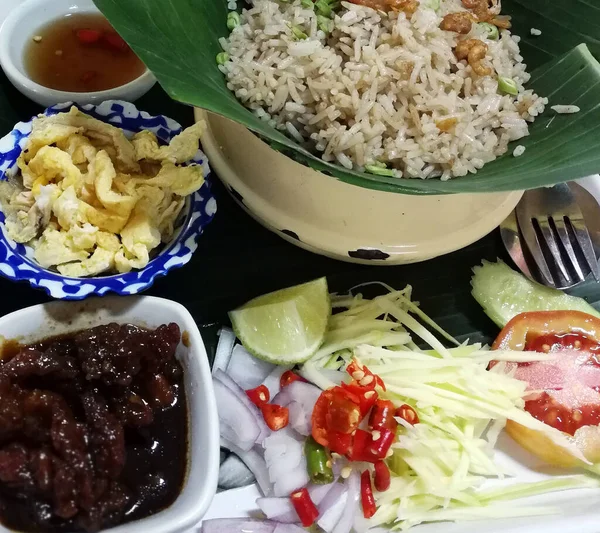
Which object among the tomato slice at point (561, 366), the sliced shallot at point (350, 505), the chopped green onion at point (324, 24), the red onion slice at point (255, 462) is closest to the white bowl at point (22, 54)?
the chopped green onion at point (324, 24)

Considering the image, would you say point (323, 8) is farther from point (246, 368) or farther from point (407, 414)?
point (407, 414)

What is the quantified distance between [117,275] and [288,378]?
649 millimetres

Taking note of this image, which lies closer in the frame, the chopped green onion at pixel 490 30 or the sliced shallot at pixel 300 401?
the sliced shallot at pixel 300 401

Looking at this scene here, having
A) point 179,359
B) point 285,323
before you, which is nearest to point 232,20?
point 285,323

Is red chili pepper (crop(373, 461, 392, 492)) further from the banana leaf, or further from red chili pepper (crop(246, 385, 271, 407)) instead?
the banana leaf

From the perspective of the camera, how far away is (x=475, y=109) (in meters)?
1.96

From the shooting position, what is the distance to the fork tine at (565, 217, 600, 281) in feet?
7.43

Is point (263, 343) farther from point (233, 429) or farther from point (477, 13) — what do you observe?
point (477, 13)

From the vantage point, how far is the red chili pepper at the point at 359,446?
1.77 m

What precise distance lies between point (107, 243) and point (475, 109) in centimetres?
127

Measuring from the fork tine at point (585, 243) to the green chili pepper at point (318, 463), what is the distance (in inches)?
50.3

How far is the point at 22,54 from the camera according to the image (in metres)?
2.30

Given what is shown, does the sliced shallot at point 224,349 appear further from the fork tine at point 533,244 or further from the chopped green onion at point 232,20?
the fork tine at point 533,244

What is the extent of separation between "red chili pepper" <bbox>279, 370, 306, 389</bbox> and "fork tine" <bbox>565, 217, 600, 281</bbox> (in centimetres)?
121
